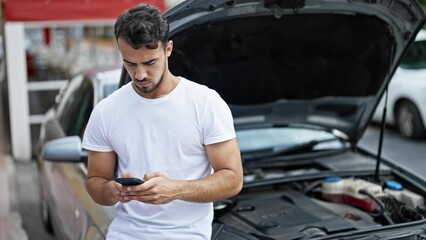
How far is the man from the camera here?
234 centimetres

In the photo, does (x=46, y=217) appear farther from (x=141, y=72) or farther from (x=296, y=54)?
(x=141, y=72)

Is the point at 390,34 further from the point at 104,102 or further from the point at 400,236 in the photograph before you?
the point at 104,102

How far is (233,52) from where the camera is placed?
3824 millimetres

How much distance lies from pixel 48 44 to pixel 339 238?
45.4 ft

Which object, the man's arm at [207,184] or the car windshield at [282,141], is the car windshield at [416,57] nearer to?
the car windshield at [282,141]

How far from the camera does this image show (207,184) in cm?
239

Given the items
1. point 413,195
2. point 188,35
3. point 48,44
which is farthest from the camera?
point 48,44

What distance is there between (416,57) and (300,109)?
6.47 meters

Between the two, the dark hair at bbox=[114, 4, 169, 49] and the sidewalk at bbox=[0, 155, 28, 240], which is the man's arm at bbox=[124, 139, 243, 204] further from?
the sidewalk at bbox=[0, 155, 28, 240]

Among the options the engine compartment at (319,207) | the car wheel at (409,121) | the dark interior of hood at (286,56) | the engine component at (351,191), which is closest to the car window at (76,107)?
the dark interior of hood at (286,56)

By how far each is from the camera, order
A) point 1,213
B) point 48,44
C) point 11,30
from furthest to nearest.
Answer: point 48,44 < point 11,30 < point 1,213

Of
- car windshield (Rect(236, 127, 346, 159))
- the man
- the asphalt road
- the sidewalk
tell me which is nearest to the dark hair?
the man

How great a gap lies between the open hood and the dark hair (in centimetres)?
56

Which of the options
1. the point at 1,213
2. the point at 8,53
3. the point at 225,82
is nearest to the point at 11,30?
the point at 8,53
